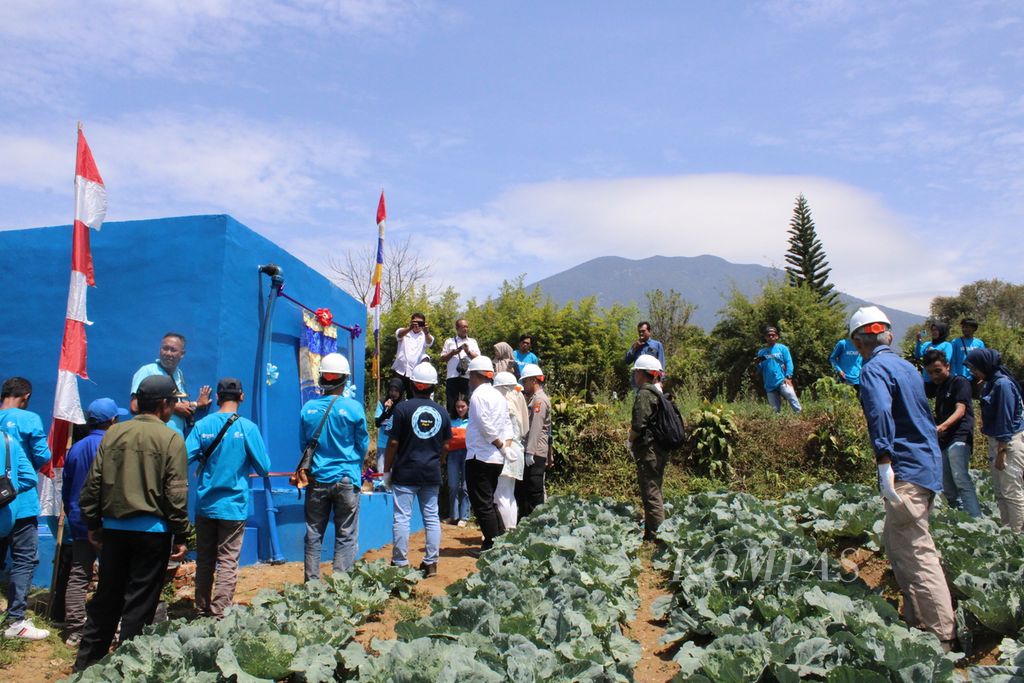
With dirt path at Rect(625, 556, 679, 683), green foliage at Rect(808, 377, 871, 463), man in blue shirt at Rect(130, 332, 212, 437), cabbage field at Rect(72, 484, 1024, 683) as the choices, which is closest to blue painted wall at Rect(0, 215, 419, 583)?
man in blue shirt at Rect(130, 332, 212, 437)

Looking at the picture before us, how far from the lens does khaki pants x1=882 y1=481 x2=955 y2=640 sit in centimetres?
438

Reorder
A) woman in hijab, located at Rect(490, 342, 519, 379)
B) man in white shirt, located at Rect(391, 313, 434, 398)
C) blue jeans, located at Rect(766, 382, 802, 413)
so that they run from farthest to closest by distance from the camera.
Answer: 1. blue jeans, located at Rect(766, 382, 802, 413)
2. man in white shirt, located at Rect(391, 313, 434, 398)
3. woman in hijab, located at Rect(490, 342, 519, 379)

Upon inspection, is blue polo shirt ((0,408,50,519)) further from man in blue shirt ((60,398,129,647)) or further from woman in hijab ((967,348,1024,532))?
woman in hijab ((967,348,1024,532))

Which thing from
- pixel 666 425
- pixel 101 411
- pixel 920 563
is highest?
pixel 101 411

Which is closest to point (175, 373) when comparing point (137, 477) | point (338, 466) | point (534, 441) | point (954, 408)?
point (338, 466)

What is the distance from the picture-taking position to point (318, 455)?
5.77m

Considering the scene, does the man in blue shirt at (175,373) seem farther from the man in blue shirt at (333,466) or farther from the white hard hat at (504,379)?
the white hard hat at (504,379)

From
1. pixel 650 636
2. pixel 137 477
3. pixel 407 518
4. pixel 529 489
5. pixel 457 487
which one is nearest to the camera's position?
pixel 137 477

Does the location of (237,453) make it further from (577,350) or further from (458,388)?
(577,350)

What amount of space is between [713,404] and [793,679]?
8288 millimetres

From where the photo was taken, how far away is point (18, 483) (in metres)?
5.10

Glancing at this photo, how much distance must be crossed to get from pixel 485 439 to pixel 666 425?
1.98m

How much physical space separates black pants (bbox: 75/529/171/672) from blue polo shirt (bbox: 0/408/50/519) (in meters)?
1.42

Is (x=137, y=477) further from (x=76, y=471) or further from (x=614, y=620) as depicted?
(x=614, y=620)
